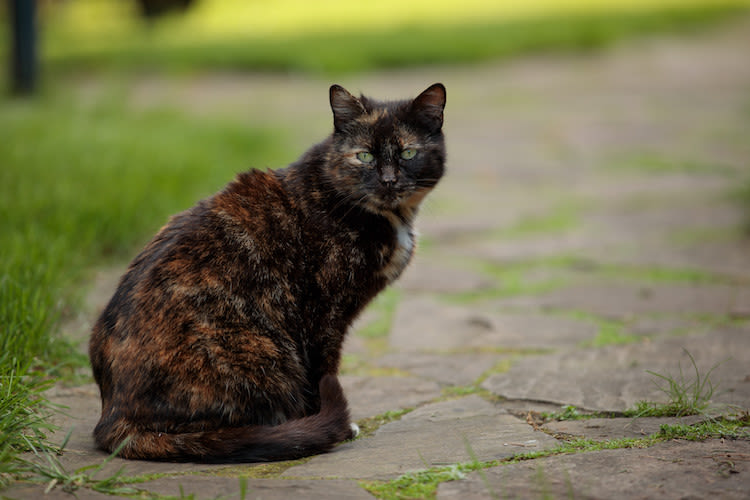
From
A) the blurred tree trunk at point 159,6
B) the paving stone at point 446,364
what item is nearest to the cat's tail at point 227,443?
the paving stone at point 446,364

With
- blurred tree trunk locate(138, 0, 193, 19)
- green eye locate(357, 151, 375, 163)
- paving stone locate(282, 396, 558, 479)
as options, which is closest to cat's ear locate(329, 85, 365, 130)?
green eye locate(357, 151, 375, 163)

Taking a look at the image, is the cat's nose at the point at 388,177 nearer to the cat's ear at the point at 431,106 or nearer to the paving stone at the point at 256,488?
the cat's ear at the point at 431,106

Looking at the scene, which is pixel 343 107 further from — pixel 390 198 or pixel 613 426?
pixel 613 426

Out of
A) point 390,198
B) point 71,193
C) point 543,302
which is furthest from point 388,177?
point 71,193

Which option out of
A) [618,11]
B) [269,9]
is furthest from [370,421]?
[269,9]

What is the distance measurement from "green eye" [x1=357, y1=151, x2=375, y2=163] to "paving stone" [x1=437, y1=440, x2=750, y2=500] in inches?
52.5

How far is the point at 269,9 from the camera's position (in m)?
14.8

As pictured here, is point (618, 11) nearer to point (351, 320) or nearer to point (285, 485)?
point (351, 320)

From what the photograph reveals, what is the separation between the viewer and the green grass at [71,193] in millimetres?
3117

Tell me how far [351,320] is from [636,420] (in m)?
1.06

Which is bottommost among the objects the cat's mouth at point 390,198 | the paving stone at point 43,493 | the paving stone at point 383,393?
the paving stone at point 383,393

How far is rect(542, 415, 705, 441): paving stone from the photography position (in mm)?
2555

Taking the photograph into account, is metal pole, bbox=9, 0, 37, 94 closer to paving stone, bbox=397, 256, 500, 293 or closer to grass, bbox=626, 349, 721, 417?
paving stone, bbox=397, 256, 500, 293

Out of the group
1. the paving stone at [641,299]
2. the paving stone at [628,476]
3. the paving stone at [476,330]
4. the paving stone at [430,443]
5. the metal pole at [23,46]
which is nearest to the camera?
the paving stone at [628,476]
